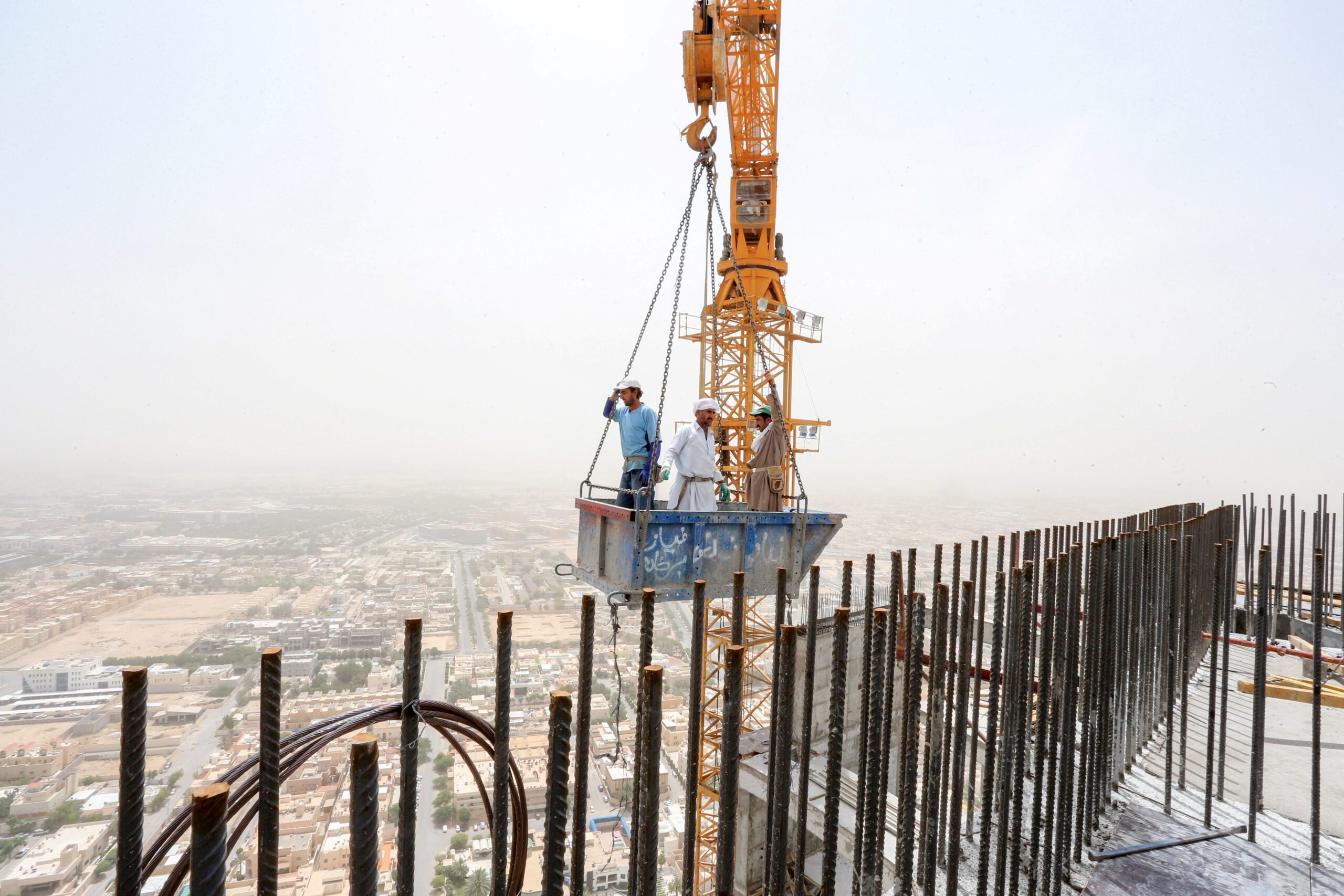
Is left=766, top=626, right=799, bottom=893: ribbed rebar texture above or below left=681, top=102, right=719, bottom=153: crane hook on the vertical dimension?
below

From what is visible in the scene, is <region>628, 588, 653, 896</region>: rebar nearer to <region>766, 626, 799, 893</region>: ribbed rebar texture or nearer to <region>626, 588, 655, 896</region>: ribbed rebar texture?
<region>626, 588, 655, 896</region>: ribbed rebar texture

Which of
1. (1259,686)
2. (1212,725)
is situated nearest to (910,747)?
(1259,686)

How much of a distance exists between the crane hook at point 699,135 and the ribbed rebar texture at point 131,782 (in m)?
9.30

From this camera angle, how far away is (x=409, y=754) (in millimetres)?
1666

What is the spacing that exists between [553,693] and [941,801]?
280cm

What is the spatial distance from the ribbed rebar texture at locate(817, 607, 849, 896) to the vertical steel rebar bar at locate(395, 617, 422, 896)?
1.38 meters

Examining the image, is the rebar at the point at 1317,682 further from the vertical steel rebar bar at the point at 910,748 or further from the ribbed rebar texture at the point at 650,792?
the ribbed rebar texture at the point at 650,792

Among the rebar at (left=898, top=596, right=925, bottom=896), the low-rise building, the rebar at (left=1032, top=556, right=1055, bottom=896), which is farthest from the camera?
the low-rise building

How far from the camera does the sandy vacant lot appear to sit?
27.8 metres

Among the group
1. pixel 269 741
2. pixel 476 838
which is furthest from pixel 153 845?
pixel 476 838

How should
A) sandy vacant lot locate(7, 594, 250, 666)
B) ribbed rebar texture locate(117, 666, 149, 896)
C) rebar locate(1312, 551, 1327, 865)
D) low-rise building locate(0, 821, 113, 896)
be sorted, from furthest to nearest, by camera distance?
sandy vacant lot locate(7, 594, 250, 666)
low-rise building locate(0, 821, 113, 896)
rebar locate(1312, 551, 1327, 865)
ribbed rebar texture locate(117, 666, 149, 896)

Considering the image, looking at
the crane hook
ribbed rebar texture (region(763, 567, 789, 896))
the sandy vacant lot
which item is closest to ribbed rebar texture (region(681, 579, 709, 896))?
ribbed rebar texture (region(763, 567, 789, 896))

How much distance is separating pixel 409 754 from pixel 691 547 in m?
4.15

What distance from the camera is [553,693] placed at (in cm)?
172
